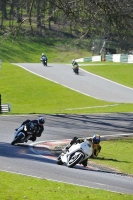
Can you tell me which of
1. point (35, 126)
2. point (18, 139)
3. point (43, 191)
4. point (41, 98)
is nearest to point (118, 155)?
point (35, 126)

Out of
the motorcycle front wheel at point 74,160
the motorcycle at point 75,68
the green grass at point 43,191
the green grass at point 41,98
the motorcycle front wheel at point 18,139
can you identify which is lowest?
the green grass at point 41,98

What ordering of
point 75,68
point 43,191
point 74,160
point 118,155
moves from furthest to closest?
point 75,68 < point 118,155 < point 74,160 < point 43,191

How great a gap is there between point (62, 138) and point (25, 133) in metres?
4.41

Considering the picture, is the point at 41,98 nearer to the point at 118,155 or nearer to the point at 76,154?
the point at 118,155

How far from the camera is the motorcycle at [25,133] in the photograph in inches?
837

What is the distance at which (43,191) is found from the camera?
13172 mm

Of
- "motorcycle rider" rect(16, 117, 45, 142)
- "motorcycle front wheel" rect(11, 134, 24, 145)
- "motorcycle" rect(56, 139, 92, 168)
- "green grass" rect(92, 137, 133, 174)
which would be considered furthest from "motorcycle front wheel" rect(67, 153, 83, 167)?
"motorcycle front wheel" rect(11, 134, 24, 145)

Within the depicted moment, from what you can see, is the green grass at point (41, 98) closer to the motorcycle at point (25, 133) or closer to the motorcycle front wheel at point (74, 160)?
the motorcycle at point (25, 133)

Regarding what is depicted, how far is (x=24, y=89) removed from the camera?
46531 mm

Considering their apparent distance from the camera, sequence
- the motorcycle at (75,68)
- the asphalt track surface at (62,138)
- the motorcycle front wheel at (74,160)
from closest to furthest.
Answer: the asphalt track surface at (62,138)
the motorcycle front wheel at (74,160)
the motorcycle at (75,68)

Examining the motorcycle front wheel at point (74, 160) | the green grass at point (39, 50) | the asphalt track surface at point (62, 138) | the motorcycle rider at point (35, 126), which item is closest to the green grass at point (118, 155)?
the asphalt track surface at point (62, 138)

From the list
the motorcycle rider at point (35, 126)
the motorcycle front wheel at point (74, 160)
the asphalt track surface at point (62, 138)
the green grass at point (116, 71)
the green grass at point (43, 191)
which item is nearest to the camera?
the green grass at point (43, 191)

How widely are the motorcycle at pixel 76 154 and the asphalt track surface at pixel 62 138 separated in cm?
25

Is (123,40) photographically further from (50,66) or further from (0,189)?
(50,66)
